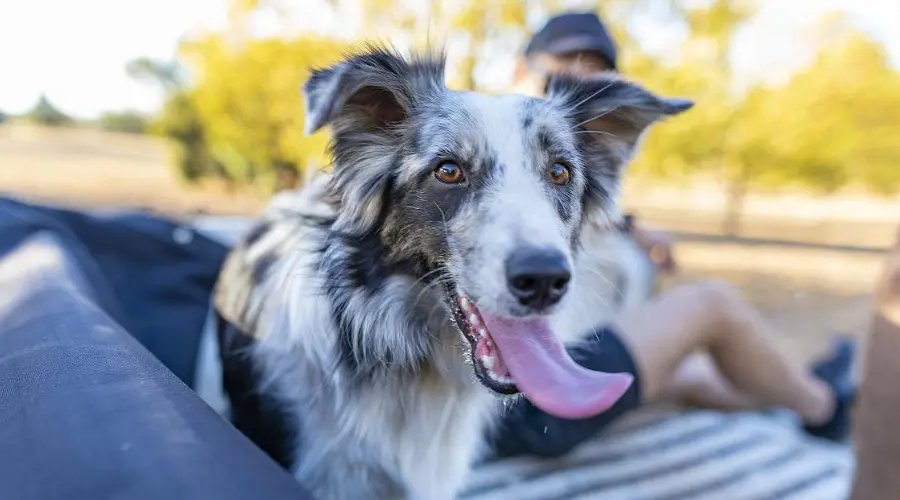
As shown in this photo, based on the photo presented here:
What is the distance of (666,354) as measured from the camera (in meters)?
2.80

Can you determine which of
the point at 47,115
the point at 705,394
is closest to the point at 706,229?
the point at 705,394

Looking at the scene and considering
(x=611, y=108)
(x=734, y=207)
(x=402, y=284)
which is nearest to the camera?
(x=402, y=284)

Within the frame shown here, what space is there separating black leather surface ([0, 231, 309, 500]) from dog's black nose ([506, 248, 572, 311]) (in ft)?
2.29

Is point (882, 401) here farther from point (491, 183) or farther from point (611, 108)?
point (491, 183)

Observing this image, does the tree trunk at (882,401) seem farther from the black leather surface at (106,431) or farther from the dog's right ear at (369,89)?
the black leather surface at (106,431)

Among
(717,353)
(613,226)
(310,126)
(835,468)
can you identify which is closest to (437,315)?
(310,126)

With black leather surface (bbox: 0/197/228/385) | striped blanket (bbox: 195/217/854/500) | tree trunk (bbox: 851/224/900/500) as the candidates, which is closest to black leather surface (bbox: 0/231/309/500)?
black leather surface (bbox: 0/197/228/385)

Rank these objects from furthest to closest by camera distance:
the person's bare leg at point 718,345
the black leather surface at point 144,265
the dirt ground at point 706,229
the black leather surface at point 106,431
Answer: the dirt ground at point 706,229
the person's bare leg at point 718,345
the black leather surface at point 144,265
the black leather surface at point 106,431

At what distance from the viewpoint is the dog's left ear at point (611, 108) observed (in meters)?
2.04

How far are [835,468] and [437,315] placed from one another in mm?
2152

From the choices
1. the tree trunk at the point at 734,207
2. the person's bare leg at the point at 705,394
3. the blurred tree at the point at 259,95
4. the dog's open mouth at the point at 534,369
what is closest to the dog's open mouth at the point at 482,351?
the dog's open mouth at the point at 534,369

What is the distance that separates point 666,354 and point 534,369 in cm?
139

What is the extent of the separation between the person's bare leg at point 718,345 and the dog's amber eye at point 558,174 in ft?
3.33

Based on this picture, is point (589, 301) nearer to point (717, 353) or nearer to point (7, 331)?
point (717, 353)
